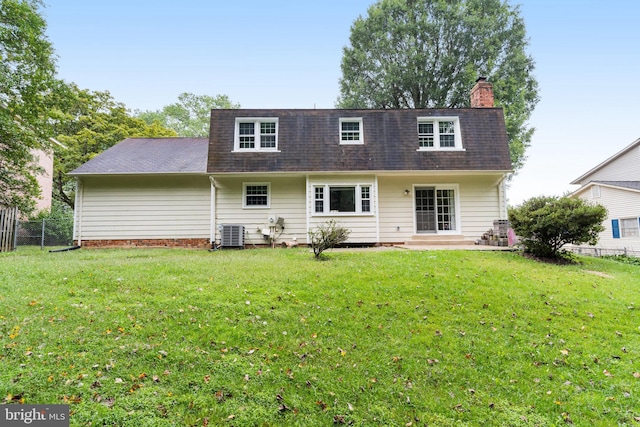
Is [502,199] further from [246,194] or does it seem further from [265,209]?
[246,194]

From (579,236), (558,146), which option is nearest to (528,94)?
(558,146)

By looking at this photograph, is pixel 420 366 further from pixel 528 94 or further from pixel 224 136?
pixel 528 94

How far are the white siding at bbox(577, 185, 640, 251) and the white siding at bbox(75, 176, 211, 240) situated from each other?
62.9ft

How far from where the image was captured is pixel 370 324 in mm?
4590

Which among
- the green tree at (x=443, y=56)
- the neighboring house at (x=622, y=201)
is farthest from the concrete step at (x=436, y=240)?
the green tree at (x=443, y=56)

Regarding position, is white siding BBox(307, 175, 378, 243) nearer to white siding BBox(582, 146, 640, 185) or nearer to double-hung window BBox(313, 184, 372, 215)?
double-hung window BBox(313, 184, 372, 215)

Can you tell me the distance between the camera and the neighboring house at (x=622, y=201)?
16.1 m

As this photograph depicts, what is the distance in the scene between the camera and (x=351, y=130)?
42.3 ft

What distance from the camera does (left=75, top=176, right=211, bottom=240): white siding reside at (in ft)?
40.7

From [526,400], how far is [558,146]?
22.8 metres

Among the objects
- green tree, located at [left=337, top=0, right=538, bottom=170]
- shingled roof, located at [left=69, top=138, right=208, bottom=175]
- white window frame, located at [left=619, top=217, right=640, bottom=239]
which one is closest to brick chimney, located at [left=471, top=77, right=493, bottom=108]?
green tree, located at [left=337, top=0, right=538, bottom=170]

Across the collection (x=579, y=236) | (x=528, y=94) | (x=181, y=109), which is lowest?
(x=579, y=236)

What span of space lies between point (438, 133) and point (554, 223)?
5794mm

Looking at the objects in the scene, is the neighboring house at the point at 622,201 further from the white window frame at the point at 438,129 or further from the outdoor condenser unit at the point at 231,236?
the outdoor condenser unit at the point at 231,236
